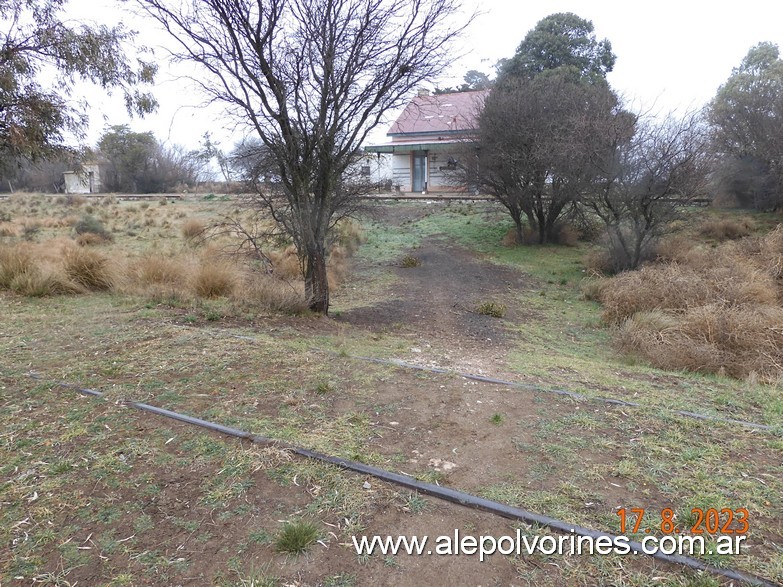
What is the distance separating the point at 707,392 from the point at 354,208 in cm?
603

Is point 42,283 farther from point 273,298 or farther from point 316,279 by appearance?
point 316,279

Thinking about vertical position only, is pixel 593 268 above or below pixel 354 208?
below

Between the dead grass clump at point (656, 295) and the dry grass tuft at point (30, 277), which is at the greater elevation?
the dry grass tuft at point (30, 277)

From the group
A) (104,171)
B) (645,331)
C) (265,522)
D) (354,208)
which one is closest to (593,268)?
(645,331)

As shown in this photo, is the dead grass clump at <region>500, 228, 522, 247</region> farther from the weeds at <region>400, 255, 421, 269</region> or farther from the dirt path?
the weeds at <region>400, 255, 421, 269</region>

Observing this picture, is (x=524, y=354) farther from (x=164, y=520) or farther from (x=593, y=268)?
(x=593, y=268)

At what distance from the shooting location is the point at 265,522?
2312mm

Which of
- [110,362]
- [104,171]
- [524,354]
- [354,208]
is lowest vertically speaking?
[524,354]

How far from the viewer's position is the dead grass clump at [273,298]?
287 inches

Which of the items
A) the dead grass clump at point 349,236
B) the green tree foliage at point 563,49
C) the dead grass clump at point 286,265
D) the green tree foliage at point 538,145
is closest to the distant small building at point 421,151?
the green tree foliage at point 563,49

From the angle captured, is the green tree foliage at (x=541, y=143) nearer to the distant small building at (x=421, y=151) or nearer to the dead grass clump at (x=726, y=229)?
the dead grass clump at (x=726, y=229)

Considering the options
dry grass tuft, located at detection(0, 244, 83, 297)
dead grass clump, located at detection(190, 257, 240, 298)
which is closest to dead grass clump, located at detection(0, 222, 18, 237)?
dry grass tuft, located at detection(0, 244, 83, 297)

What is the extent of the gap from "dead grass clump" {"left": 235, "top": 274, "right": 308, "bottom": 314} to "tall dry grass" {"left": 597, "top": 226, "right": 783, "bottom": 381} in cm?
479

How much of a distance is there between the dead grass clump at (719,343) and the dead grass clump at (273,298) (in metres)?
4.80
